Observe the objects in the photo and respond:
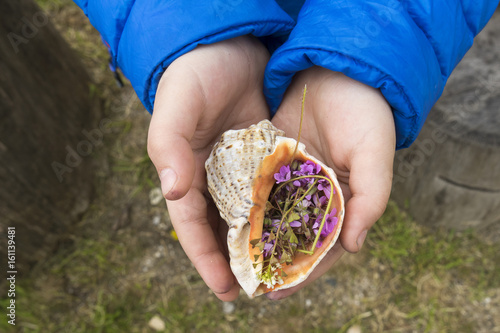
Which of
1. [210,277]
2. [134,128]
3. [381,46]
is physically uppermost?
[381,46]

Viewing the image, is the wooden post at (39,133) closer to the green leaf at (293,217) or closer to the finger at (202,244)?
the finger at (202,244)

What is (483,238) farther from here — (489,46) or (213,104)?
(213,104)

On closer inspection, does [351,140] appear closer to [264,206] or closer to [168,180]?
[264,206]

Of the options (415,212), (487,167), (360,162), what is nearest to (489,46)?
(487,167)

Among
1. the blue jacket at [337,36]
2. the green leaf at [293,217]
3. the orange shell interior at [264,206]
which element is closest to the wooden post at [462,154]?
the blue jacket at [337,36]

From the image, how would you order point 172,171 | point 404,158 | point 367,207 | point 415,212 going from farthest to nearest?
point 415,212 < point 404,158 < point 367,207 < point 172,171
